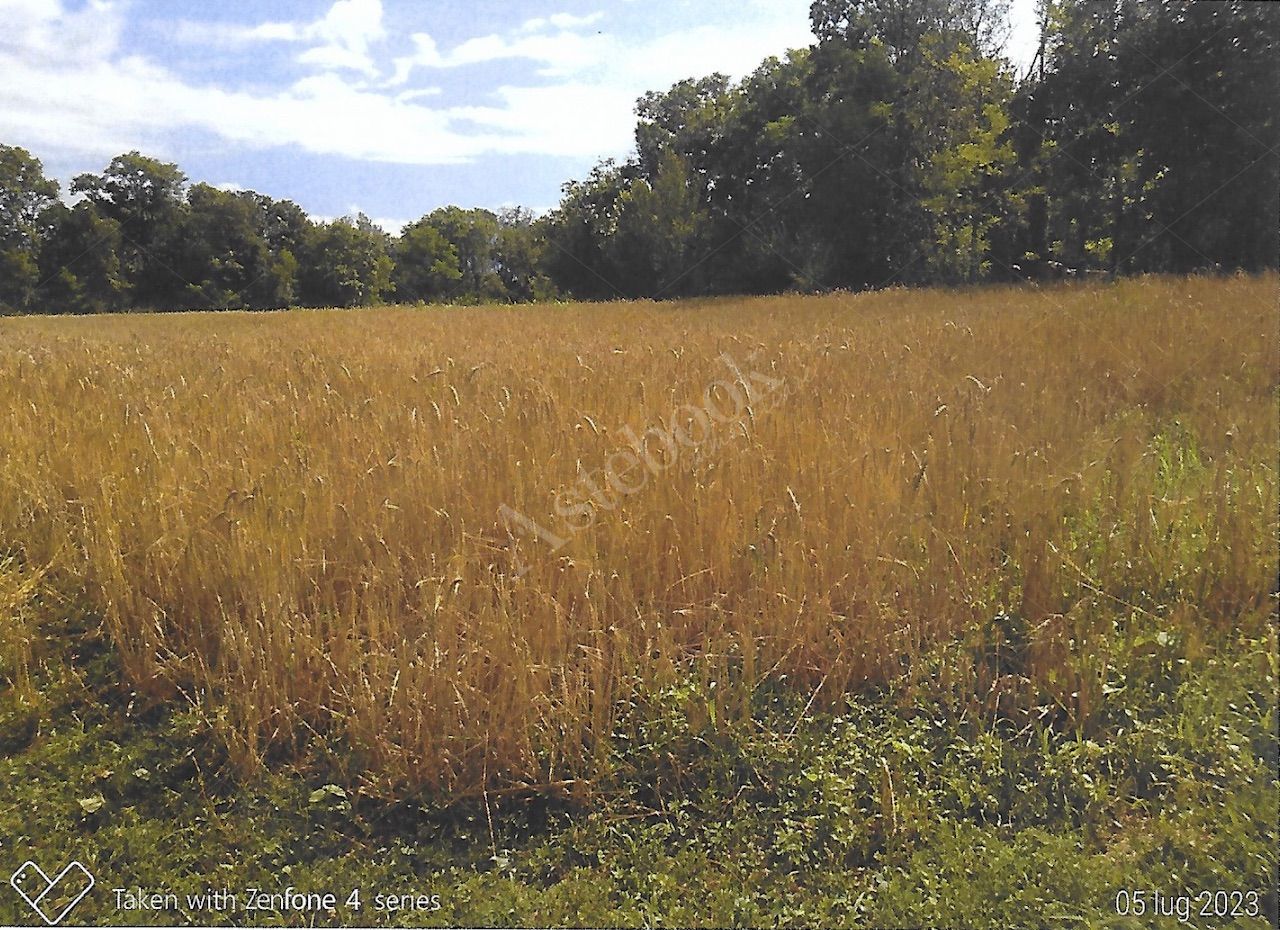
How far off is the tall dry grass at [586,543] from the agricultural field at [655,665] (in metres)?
0.02

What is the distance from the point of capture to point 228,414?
478cm

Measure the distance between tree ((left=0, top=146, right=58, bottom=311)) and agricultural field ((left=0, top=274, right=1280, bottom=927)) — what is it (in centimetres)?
189

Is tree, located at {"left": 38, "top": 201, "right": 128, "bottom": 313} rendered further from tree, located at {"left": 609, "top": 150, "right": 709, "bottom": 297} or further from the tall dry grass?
tree, located at {"left": 609, "top": 150, "right": 709, "bottom": 297}

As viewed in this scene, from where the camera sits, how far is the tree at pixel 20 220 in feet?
16.0

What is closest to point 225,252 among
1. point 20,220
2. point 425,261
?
point 20,220

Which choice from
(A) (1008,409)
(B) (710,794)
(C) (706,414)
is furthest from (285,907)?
(A) (1008,409)

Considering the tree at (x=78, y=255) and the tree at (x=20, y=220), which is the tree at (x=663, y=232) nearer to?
the tree at (x=78, y=255)

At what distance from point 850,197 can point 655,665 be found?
30.5 meters

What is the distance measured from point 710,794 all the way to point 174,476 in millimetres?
2895

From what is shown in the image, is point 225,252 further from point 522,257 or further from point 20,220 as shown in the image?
point 522,257

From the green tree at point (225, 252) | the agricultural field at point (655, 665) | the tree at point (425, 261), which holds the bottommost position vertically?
the agricultural field at point (655, 665)

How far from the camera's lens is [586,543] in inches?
111

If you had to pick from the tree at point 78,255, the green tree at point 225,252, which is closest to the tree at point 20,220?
the tree at point 78,255

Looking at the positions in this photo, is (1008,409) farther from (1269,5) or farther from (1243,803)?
(1243,803)
